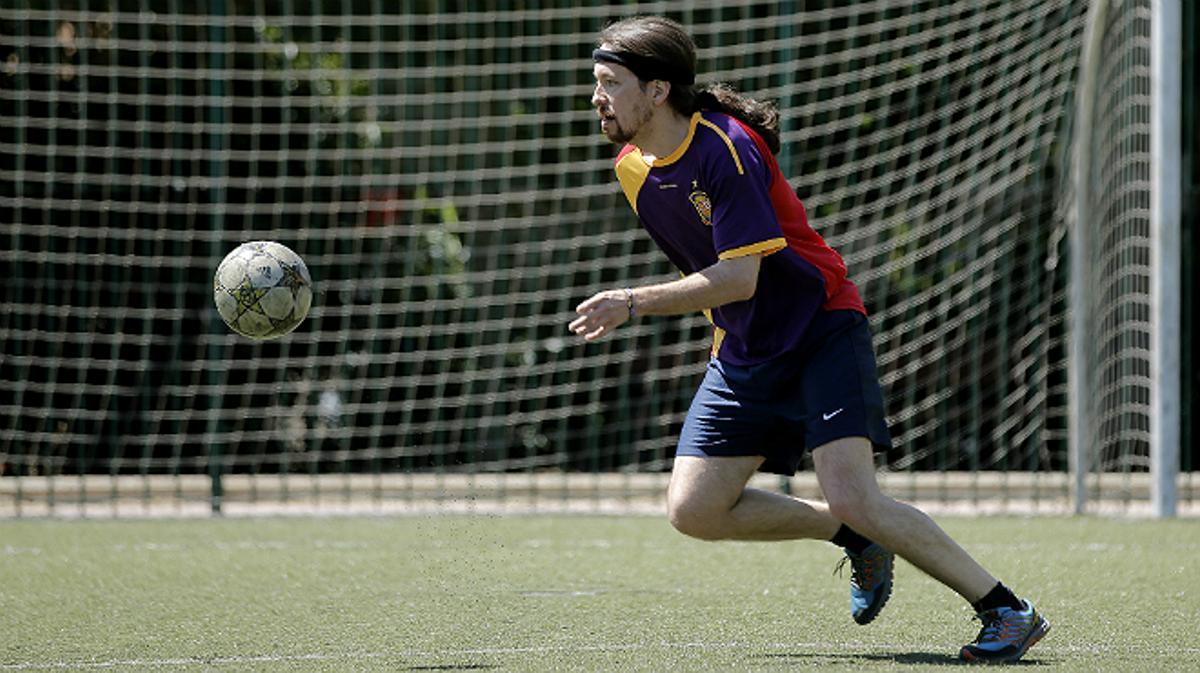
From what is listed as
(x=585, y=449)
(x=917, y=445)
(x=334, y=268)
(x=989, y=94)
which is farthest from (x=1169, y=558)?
(x=334, y=268)

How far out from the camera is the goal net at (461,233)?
37.2ft

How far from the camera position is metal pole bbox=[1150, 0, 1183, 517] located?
9.42 meters

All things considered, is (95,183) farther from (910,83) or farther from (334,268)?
(910,83)

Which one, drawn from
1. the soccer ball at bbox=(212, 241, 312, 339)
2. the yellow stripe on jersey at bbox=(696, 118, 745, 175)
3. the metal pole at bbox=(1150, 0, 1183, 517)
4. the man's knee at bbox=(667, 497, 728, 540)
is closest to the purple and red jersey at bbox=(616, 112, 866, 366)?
the yellow stripe on jersey at bbox=(696, 118, 745, 175)

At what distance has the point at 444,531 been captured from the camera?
9.59 metres

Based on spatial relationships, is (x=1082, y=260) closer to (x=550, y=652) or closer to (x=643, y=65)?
(x=643, y=65)

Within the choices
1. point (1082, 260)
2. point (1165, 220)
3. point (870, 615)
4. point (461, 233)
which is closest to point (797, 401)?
point (870, 615)

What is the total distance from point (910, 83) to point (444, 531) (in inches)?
161

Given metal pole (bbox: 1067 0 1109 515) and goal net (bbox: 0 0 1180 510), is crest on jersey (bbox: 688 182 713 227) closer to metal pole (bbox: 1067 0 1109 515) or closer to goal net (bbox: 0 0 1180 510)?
metal pole (bbox: 1067 0 1109 515)

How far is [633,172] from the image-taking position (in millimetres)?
5129

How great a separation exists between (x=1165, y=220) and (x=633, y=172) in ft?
16.9

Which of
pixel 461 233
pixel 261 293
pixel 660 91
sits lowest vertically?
pixel 261 293

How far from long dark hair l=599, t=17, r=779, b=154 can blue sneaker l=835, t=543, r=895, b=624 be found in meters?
1.17

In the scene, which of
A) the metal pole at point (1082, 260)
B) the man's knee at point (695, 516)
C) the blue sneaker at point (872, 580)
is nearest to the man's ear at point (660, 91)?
the man's knee at point (695, 516)
